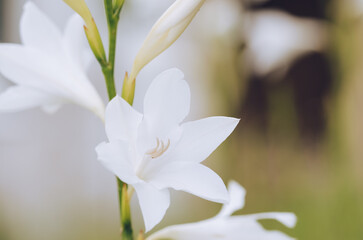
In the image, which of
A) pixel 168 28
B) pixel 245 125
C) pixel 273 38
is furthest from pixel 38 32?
pixel 245 125

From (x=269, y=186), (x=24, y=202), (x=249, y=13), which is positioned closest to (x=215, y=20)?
(x=249, y=13)

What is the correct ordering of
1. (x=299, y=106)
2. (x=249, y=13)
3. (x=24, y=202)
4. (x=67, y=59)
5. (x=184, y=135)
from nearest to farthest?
(x=184, y=135)
(x=67, y=59)
(x=249, y=13)
(x=299, y=106)
(x=24, y=202)

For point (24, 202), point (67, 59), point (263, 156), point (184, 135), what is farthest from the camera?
point (24, 202)

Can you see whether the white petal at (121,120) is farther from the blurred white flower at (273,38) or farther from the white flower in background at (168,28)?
the blurred white flower at (273,38)

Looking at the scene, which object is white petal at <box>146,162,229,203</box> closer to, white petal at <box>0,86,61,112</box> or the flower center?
the flower center

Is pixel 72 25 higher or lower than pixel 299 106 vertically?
higher

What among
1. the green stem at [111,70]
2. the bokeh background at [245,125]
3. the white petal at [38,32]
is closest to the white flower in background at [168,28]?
the green stem at [111,70]

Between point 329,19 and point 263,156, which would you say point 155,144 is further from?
point 329,19

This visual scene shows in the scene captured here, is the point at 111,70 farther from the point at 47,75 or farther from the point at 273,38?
the point at 273,38
